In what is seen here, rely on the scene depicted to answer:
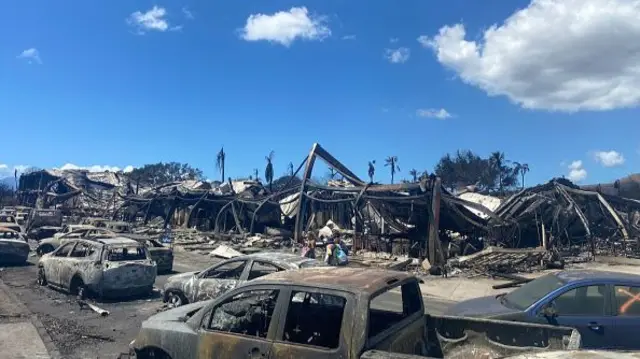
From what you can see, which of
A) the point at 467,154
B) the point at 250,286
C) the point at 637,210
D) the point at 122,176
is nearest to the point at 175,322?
the point at 250,286

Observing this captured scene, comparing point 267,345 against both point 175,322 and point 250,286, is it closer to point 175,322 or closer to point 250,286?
point 250,286

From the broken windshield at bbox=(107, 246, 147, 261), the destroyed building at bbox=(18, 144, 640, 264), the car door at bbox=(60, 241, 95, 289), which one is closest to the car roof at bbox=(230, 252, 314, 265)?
the broken windshield at bbox=(107, 246, 147, 261)

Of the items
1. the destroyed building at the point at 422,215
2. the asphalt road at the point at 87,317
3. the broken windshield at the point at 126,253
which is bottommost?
the asphalt road at the point at 87,317

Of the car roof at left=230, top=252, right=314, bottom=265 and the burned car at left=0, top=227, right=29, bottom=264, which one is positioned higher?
the car roof at left=230, top=252, right=314, bottom=265

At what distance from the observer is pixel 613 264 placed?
19.8 metres

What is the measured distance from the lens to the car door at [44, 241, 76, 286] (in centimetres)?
1269

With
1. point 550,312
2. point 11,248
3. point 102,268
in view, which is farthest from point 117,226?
point 550,312

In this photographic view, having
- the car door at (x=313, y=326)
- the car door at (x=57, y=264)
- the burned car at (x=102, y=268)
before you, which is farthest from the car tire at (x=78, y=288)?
the car door at (x=313, y=326)

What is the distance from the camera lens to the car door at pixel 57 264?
12688 millimetres

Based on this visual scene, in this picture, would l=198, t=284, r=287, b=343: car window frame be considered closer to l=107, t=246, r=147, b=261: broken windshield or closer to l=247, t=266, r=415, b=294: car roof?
l=247, t=266, r=415, b=294: car roof

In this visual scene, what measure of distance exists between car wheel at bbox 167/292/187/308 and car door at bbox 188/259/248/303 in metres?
0.35

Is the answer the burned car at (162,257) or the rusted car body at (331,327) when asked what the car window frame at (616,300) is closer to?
the rusted car body at (331,327)

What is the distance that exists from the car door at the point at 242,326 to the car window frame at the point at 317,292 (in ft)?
0.18

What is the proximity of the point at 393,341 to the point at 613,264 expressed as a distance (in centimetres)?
1920
